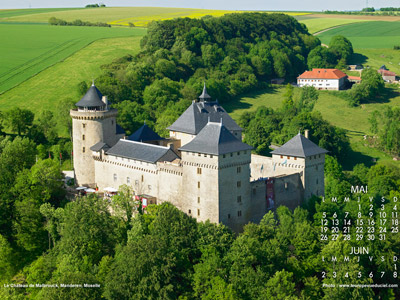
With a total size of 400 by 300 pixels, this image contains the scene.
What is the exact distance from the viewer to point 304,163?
68.6 m

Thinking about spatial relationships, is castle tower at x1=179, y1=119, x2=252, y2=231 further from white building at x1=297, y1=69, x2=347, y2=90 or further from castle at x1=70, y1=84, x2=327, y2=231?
white building at x1=297, y1=69, x2=347, y2=90

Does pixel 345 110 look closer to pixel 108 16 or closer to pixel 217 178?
pixel 217 178

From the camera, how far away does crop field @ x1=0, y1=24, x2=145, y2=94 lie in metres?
123

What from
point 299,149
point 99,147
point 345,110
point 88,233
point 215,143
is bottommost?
point 88,233

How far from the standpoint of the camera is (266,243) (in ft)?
197

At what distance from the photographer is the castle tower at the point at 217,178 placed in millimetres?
60750

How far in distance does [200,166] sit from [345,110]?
69284 mm

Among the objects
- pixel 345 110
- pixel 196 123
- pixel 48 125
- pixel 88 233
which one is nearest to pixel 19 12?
pixel 48 125

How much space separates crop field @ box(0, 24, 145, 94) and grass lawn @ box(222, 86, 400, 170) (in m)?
37.9

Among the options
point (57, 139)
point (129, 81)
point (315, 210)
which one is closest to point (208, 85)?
point (129, 81)

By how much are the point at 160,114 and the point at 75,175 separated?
3036 centimetres

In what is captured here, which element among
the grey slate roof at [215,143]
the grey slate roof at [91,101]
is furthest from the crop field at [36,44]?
the grey slate roof at [215,143]

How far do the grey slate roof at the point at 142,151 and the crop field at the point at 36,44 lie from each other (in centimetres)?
4800

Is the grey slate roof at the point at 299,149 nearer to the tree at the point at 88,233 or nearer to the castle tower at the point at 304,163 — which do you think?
the castle tower at the point at 304,163
